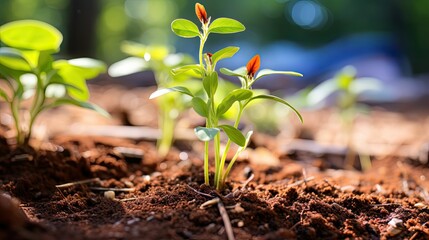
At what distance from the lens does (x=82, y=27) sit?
6391 millimetres

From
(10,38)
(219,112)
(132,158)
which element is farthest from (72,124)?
(219,112)

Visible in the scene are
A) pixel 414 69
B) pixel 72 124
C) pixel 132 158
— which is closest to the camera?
pixel 132 158

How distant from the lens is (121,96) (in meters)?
4.25

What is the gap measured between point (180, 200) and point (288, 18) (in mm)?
13774

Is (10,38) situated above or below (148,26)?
above

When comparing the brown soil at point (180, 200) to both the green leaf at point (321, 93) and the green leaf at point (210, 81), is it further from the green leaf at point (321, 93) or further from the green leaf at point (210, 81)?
the green leaf at point (321, 93)

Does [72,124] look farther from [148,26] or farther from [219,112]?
[148,26]

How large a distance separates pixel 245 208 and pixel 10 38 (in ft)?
3.49

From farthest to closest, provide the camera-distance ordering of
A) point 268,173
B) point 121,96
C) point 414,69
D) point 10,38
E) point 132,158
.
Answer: point 414,69, point 121,96, point 132,158, point 268,173, point 10,38

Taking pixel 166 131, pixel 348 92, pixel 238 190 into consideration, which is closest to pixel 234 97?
pixel 238 190

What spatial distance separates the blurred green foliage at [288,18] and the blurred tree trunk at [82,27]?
7.87 feet

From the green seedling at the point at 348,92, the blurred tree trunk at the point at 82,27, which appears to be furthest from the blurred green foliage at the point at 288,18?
the green seedling at the point at 348,92

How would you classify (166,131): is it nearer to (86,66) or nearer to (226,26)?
(86,66)

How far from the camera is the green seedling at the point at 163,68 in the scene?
1.89 metres
